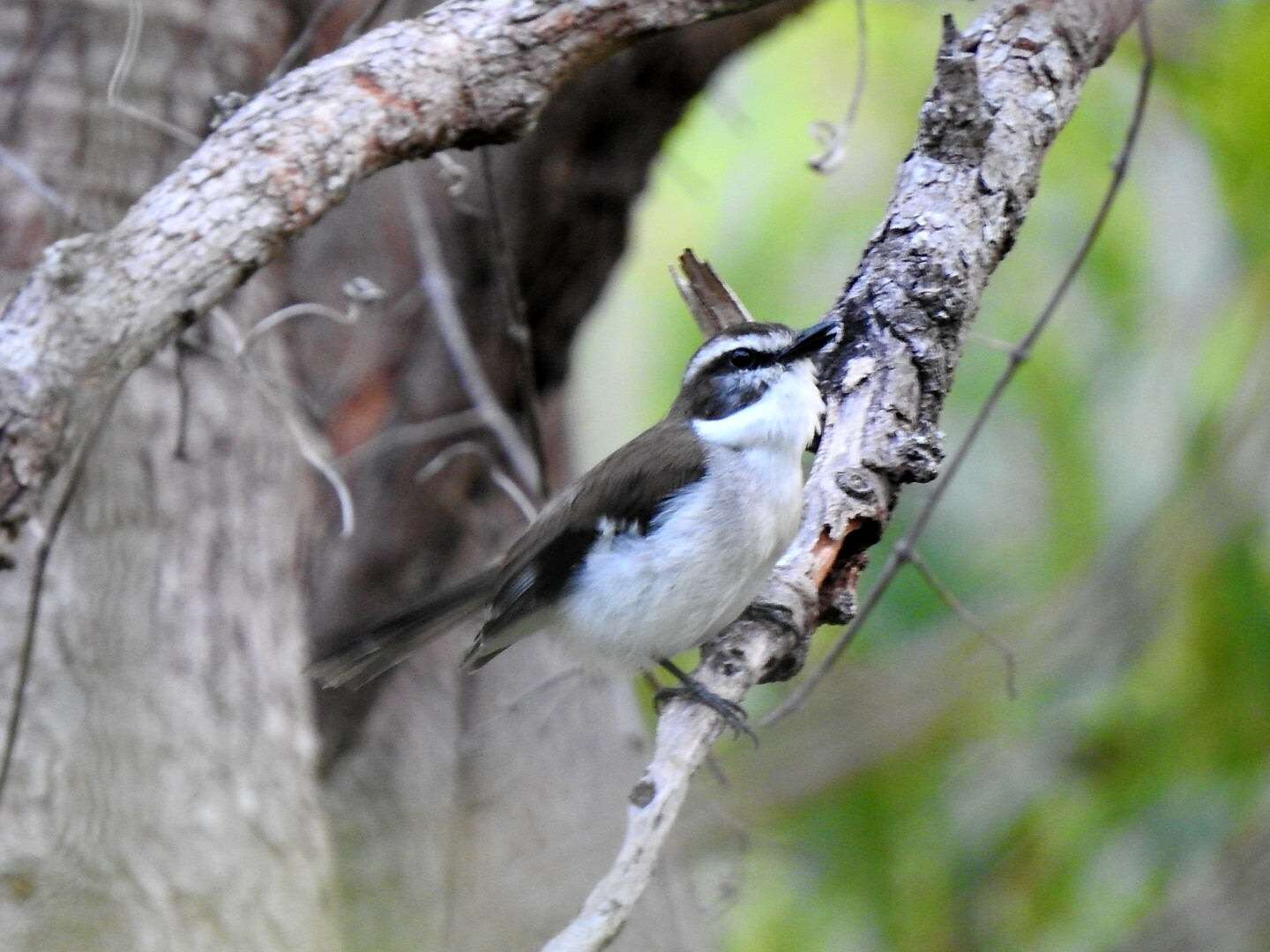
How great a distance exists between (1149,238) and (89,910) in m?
5.02

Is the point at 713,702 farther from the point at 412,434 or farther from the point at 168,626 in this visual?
the point at 412,434

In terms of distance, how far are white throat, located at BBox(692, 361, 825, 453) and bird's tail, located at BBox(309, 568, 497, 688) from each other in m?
0.74

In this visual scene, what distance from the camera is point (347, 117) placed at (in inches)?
110

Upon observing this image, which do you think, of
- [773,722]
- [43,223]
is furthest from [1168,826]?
[43,223]

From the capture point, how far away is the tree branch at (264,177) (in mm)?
2338

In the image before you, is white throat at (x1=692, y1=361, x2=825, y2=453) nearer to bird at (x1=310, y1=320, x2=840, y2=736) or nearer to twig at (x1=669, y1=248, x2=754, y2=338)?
bird at (x1=310, y1=320, x2=840, y2=736)

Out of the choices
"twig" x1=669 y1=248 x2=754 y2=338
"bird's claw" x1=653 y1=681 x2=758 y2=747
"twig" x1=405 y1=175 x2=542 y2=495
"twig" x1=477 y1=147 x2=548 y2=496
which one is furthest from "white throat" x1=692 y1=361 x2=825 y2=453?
"twig" x1=405 y1=175 x2=542 y2=495

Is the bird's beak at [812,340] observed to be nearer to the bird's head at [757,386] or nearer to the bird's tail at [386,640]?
the bird's head at [757,386]

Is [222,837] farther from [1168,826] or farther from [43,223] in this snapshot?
[1168,826]

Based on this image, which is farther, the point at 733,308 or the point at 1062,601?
the point at 1062,601

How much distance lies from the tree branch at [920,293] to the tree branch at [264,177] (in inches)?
24.1

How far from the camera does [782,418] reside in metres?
3.45

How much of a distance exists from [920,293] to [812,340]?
0.28 m

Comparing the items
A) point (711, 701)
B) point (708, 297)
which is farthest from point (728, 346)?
point (711, 701)
